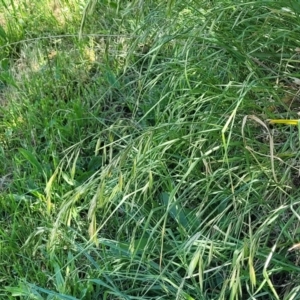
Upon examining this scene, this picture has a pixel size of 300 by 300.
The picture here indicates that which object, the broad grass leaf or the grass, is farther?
the broad grass leaf

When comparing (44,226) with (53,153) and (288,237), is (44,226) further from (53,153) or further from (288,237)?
(288,237)

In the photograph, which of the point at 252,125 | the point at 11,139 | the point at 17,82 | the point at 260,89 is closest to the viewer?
the point at 260,89

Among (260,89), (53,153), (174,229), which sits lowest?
(174,229)

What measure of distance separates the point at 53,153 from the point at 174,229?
22.2 inches

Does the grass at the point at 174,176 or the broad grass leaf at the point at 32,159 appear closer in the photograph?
the grass at the point at 174,176

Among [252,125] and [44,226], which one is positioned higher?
[252,125]

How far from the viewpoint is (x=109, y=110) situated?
7.95 feet

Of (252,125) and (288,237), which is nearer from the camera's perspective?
(288,237)

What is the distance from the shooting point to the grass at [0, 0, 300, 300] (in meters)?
1.59

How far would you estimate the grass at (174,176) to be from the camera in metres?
1.59

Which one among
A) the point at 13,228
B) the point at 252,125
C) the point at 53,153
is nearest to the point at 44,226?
the point at 13,228

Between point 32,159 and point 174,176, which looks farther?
point 32,159

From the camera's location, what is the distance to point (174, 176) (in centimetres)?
175

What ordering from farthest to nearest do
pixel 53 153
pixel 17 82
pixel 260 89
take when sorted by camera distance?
pixel 17 82 < pixel 53 153 < pixel 260 89
